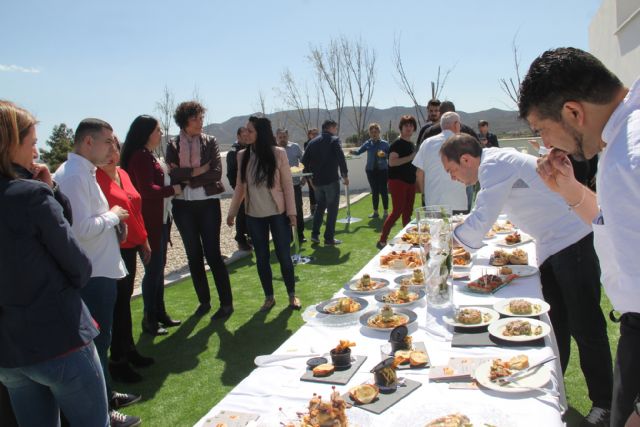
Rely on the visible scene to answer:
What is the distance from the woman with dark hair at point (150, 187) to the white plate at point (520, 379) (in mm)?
2882

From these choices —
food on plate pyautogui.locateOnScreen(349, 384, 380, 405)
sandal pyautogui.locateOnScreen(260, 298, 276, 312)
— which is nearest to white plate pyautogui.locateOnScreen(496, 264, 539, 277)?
food on plate pyautogui.locateOnScreen(349, 384, 380, 405)

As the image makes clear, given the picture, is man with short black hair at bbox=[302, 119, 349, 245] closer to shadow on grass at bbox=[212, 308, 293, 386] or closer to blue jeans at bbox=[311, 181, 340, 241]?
blue jeans at bbox=[311, 181, 340, 241]

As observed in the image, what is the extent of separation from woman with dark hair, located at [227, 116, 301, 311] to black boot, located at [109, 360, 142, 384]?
1.39 meters

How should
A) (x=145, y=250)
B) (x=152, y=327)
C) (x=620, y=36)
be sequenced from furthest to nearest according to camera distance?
(x=620, y=36) < (x=152, y=327) < (x=145, y=250)

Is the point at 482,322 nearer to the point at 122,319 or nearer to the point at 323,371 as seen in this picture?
the point at 323,371

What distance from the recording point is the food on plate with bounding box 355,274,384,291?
8.21 ft

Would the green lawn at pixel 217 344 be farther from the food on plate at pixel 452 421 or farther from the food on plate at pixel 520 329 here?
the food on plate at pixel 452 421

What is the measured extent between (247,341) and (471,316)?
7.54 feet

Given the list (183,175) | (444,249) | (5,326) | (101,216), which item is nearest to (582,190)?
(444,249)

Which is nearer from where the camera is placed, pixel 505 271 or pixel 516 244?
pixel 505 271

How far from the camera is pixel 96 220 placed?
2.55 meters

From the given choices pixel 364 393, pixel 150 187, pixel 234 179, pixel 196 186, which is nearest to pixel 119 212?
pixel 150 187

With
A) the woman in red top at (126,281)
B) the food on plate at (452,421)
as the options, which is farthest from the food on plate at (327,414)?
the woman in red top at (126,281)

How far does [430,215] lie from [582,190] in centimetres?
56
